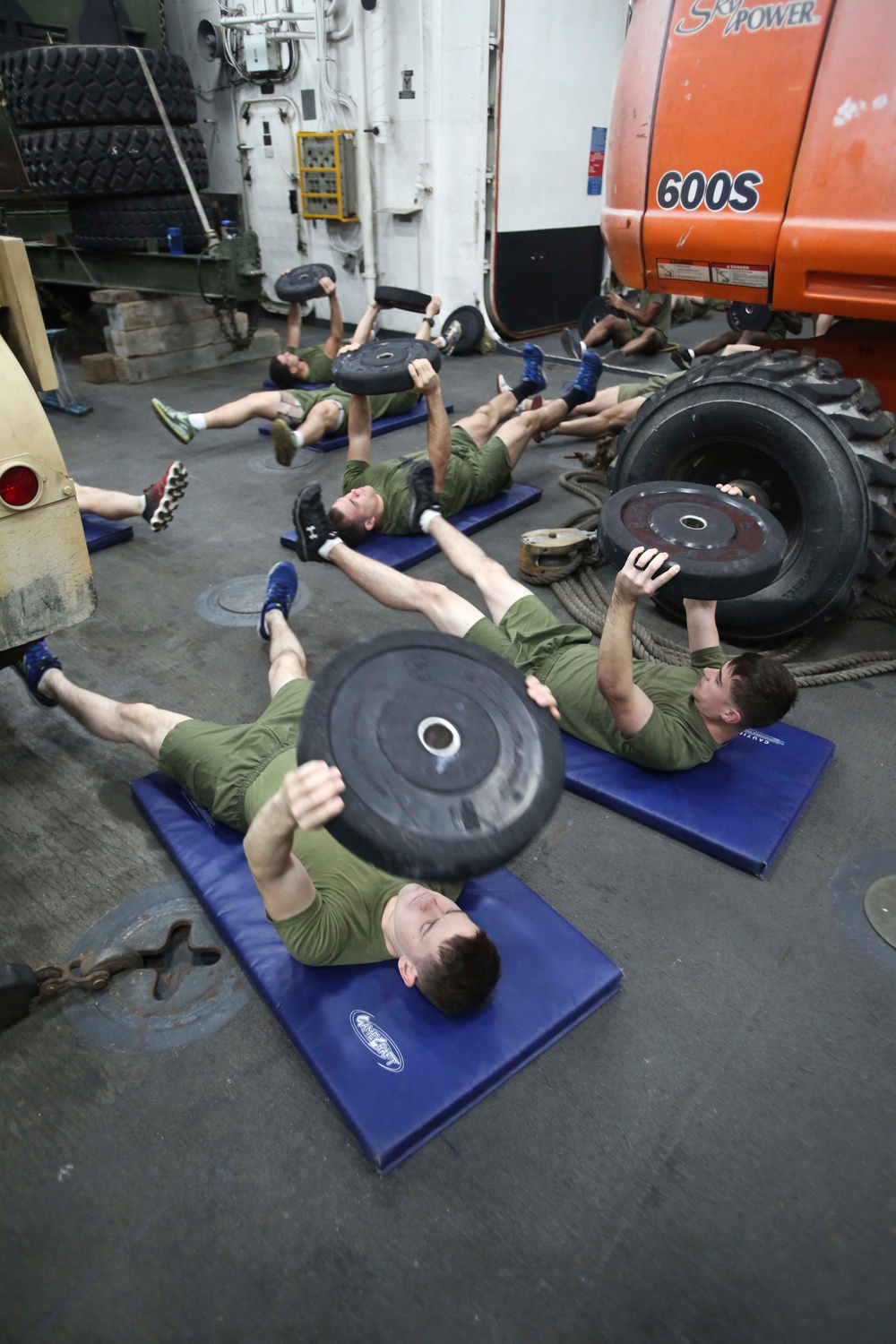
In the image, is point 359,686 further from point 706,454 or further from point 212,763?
point 706,454

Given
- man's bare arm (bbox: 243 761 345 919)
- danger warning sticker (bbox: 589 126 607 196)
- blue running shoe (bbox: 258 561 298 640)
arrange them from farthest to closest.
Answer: danger warning sticker (bbox: 589 126 607 196) → blue running shoe (bbox: 258 561 298 640) → man's bare arm (bbox: 243 761 345 919)

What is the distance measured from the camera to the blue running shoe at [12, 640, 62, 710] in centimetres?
306

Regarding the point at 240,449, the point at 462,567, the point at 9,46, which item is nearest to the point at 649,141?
the point at 462,567

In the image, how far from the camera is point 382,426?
6.15 meters

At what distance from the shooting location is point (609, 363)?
7969 millimetres

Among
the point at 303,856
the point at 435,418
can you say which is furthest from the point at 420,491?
the point at 303,856

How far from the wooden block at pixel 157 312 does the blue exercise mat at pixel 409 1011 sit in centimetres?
660

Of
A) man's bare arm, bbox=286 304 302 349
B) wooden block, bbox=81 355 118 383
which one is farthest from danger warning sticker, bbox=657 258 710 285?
wooden block, bbox=81 355 118 383

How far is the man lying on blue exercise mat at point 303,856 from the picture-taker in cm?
167

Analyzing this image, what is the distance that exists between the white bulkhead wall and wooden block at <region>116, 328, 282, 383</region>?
1367mm

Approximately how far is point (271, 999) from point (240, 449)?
487 centimetres

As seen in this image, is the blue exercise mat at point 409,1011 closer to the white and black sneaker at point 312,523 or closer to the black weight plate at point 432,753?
the black weight plate at point 432,753

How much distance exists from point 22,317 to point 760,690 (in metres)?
2.57

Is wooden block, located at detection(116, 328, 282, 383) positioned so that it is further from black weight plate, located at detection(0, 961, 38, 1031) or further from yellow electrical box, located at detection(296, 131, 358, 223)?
black weight plate, located at detection(0, 961, 38, 1031)
